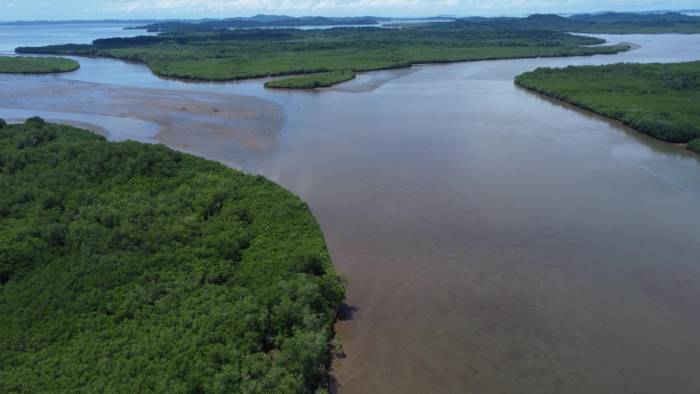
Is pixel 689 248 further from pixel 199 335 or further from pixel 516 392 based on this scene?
pixel 199 335

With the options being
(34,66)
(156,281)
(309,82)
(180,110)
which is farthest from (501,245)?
(34,66)

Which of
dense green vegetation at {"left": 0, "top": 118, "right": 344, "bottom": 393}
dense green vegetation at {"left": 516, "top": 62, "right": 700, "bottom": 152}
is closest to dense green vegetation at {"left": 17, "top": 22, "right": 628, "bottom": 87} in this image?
dense green vegetation at {"left": 516, "top": 62, "right": 700, "bottom": 152}

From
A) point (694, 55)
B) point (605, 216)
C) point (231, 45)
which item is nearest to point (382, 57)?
point (231, 45)

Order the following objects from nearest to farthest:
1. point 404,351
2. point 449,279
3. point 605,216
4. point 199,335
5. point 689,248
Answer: point 199,335, point 404,351, point 449,279, point 689,248, point 605,216

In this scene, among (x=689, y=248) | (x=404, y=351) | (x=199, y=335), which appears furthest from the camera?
(x=689, y=248)

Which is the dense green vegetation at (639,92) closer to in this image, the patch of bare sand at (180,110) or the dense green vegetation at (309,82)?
the dense green vegetation at (309,82)

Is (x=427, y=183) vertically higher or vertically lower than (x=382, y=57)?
lower

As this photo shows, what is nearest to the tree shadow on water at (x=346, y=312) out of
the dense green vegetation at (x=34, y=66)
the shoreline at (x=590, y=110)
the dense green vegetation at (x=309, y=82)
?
the shoreline at (x=590, y=110)
